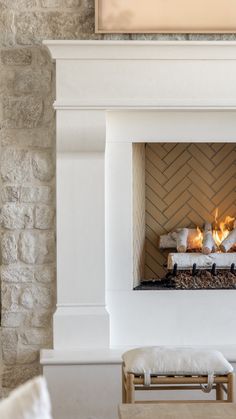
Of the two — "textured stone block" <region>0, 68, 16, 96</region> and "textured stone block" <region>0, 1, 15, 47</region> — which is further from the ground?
"textured stone block" <region>0, 1, 15, 47</region>

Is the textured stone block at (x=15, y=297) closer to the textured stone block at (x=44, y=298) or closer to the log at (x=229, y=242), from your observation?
the textured stone block at (x=44, y=298)

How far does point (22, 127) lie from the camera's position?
391 centimetres

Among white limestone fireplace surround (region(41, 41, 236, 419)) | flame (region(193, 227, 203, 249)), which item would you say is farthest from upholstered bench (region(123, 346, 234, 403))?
flame (region(193, 227, 203, 249))

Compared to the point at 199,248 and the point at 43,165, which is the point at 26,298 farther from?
the point at 199,248

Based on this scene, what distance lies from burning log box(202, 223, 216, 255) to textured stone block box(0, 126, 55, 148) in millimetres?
913

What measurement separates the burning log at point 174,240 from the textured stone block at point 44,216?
2.04ft

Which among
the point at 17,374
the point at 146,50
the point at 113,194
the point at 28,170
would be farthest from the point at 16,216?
the point at 146,50

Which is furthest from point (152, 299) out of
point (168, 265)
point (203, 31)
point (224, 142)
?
point (203, 31)

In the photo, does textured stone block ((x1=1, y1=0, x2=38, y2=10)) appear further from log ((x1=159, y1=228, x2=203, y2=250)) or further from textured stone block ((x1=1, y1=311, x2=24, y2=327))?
textured stone block ((x1=1, y1=311, x2=24, y2=327))

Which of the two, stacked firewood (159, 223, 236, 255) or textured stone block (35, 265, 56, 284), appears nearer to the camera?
textured stone block (35, 265, 56, 284)

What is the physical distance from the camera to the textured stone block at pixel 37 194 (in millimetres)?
3916

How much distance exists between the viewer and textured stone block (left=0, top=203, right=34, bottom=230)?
3908 millimetres

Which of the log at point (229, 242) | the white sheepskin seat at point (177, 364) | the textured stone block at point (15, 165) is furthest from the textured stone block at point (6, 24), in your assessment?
the white sheepskin seat at point (177, 364)

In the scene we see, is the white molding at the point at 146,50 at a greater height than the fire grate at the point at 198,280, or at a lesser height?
greater
